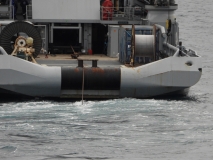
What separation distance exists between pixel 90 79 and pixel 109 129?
203 inches

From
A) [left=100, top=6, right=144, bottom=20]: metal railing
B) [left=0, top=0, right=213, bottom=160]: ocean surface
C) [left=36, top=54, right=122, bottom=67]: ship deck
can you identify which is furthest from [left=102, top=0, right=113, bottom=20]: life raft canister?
[left=0, top=0, right=213, bottom=160]: ocean surface

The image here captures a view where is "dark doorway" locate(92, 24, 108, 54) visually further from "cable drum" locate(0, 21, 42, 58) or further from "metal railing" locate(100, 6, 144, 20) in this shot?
"cable drum" locate(0, 21, 42, 58)

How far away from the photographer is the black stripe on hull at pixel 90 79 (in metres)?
31.6

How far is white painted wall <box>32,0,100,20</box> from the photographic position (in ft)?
121

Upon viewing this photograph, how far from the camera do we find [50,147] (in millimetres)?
24312

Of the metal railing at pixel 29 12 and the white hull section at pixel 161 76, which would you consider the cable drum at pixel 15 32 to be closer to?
the metal railing at pixel 29 12

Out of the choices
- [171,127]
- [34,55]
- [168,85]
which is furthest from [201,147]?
[34,55]

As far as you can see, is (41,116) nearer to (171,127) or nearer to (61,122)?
(61,122)

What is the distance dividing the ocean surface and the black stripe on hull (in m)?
0.54

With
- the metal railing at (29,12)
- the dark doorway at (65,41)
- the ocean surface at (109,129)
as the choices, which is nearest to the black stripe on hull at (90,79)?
the ocean surface at (109,129)

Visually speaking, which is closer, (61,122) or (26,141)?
(26,141)

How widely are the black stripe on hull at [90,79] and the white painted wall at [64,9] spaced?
5.58 metres

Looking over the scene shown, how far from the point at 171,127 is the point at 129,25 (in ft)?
32.6

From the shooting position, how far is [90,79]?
3173 cm
